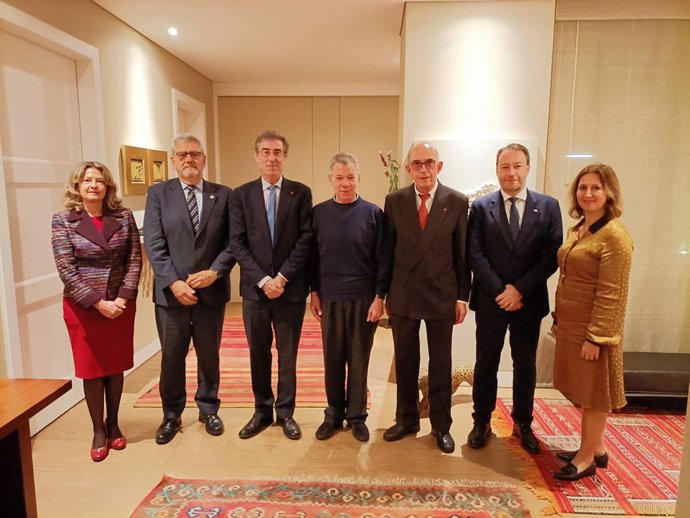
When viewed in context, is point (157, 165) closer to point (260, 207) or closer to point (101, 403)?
point (260, 207)

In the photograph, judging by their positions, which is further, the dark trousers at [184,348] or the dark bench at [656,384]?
the dark bench at [656,384]

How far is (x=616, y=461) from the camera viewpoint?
2496 mm

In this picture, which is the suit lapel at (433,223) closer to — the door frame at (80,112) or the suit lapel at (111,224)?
the suit lapel at (111,224)

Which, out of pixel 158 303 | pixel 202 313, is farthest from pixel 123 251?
pixel 202 313

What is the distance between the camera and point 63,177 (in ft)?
10.3

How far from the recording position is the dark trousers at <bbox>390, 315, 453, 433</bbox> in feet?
8.23

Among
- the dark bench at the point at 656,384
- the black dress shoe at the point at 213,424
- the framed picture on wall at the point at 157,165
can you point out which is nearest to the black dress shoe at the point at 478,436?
the dark bench at the point at 656,384

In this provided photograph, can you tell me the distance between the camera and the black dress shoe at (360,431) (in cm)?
265

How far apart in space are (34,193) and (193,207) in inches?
42.2

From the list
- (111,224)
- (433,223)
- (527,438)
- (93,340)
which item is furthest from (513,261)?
(93,340)

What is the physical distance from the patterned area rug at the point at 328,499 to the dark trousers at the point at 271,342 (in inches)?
21.1

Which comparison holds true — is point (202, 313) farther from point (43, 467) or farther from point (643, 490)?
point (643, 490)

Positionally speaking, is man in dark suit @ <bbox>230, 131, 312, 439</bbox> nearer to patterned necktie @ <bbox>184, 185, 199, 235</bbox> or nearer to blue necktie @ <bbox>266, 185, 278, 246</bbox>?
blue necktie @ <bbox>266, 185, 278, 246</bbox>

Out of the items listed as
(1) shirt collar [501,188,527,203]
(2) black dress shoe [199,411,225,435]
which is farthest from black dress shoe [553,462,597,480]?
(2) black dress shoe [199,411,225,435]
